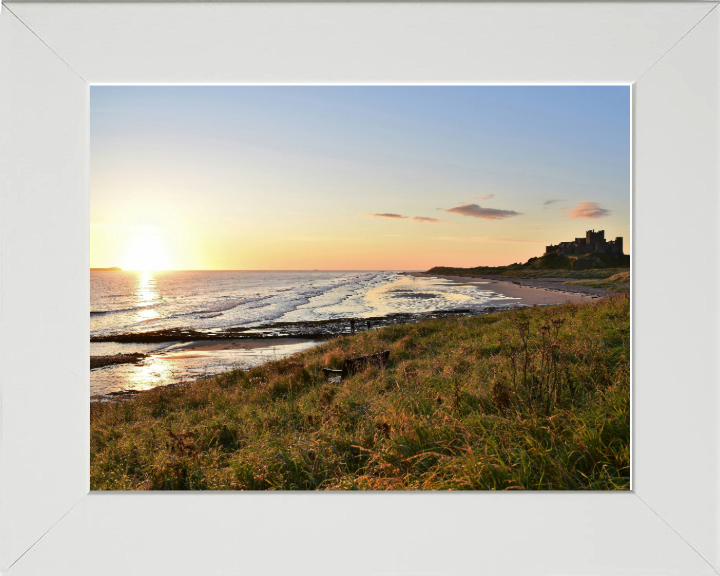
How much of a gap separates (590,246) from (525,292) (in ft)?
9.01

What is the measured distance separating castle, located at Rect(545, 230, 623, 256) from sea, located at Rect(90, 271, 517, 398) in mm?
2317

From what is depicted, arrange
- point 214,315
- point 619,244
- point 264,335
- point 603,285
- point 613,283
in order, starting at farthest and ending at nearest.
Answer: point 214,315 → point 603,285 → point 613,283 → point 619,244 → point 264,335

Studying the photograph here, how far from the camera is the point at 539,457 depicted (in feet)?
5.48

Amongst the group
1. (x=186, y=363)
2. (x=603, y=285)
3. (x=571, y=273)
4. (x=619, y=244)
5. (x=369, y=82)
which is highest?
(x=619, y=244)

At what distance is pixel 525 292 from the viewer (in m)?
13.6

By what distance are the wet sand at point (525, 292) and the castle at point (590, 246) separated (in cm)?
132

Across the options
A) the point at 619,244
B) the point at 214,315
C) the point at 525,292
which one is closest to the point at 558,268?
the point at 525,292

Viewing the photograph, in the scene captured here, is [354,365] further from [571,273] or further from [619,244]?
[571,273]

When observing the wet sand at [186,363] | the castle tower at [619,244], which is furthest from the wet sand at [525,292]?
the wet sand at [186,363]

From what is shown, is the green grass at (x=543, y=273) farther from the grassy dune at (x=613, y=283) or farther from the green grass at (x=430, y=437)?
Answer: the green grass at (x=430, y=437)

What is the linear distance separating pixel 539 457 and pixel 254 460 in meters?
1.37
